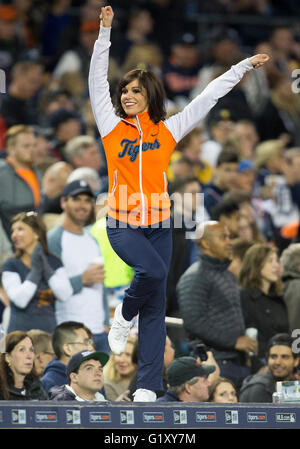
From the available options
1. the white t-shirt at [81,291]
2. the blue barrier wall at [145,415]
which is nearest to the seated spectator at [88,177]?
the white t-shirt at [81,291]

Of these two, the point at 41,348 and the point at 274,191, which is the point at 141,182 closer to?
the point at 41,348

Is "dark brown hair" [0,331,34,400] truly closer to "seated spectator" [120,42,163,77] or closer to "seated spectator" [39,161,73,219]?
"seated spectator" [39,161,73,219]

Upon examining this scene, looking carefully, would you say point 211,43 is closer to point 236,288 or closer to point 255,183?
point 255,183

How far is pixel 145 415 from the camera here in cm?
693

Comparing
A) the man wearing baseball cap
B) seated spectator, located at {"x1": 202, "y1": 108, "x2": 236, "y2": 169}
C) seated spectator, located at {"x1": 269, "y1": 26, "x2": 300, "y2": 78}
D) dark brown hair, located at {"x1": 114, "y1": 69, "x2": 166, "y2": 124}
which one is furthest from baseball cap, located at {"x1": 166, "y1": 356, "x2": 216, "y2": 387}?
seated spectator, located at {"x1": 269, "y1": 26, "x2": 300, "y2": 78}

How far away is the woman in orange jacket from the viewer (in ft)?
23.8

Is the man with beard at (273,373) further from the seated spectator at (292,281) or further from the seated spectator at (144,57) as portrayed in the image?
the seated spectator at (144,57)

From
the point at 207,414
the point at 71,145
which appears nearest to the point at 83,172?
the point at 71,145

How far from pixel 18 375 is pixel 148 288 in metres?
1.34

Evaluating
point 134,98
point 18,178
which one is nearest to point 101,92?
point 134,98

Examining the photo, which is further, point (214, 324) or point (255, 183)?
point (255, 183)
